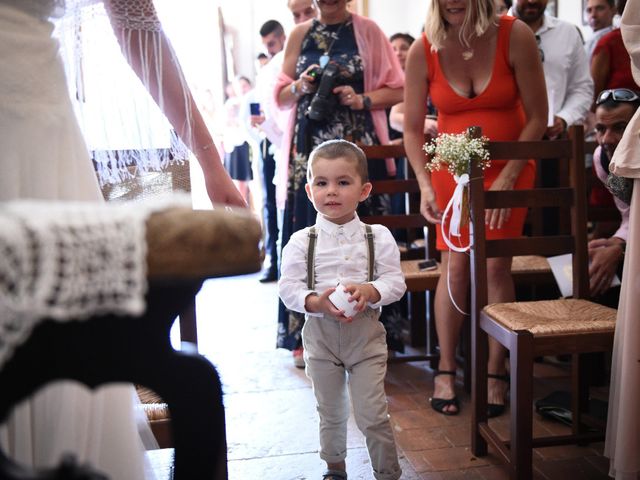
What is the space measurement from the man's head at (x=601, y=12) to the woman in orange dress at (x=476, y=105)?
1857 millimetres

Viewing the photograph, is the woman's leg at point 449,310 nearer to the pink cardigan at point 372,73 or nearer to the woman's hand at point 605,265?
the woman's hand at point 605,265

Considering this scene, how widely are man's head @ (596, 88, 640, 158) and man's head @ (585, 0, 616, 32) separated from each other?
1.95 m

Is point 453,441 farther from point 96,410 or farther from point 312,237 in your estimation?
point 96,410

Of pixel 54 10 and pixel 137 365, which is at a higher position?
pixel 54 10

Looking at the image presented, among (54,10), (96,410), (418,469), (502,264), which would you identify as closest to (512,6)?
(502,264)

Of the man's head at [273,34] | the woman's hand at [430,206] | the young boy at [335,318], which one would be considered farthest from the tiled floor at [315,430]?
the man's head at [273,34]

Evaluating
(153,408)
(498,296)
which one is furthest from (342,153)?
(498,296)

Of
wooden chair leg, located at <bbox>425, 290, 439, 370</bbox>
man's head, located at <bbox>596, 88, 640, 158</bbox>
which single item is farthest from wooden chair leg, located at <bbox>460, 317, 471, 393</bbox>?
man's head, located at <bbox>596, 88, 640, 158</bbox>

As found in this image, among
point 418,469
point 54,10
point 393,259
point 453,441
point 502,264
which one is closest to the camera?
point 54,10

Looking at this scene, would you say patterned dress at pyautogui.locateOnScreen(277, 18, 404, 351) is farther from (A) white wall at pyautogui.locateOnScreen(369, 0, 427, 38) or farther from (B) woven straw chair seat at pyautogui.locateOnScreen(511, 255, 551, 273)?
(A) white wall at pyautogui.locateOnScreen(369, 0, 427, 38)

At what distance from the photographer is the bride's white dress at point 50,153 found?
2.94 ft

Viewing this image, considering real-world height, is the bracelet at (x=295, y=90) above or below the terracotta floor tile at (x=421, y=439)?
above

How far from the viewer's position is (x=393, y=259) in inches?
67.6

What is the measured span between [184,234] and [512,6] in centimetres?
357
